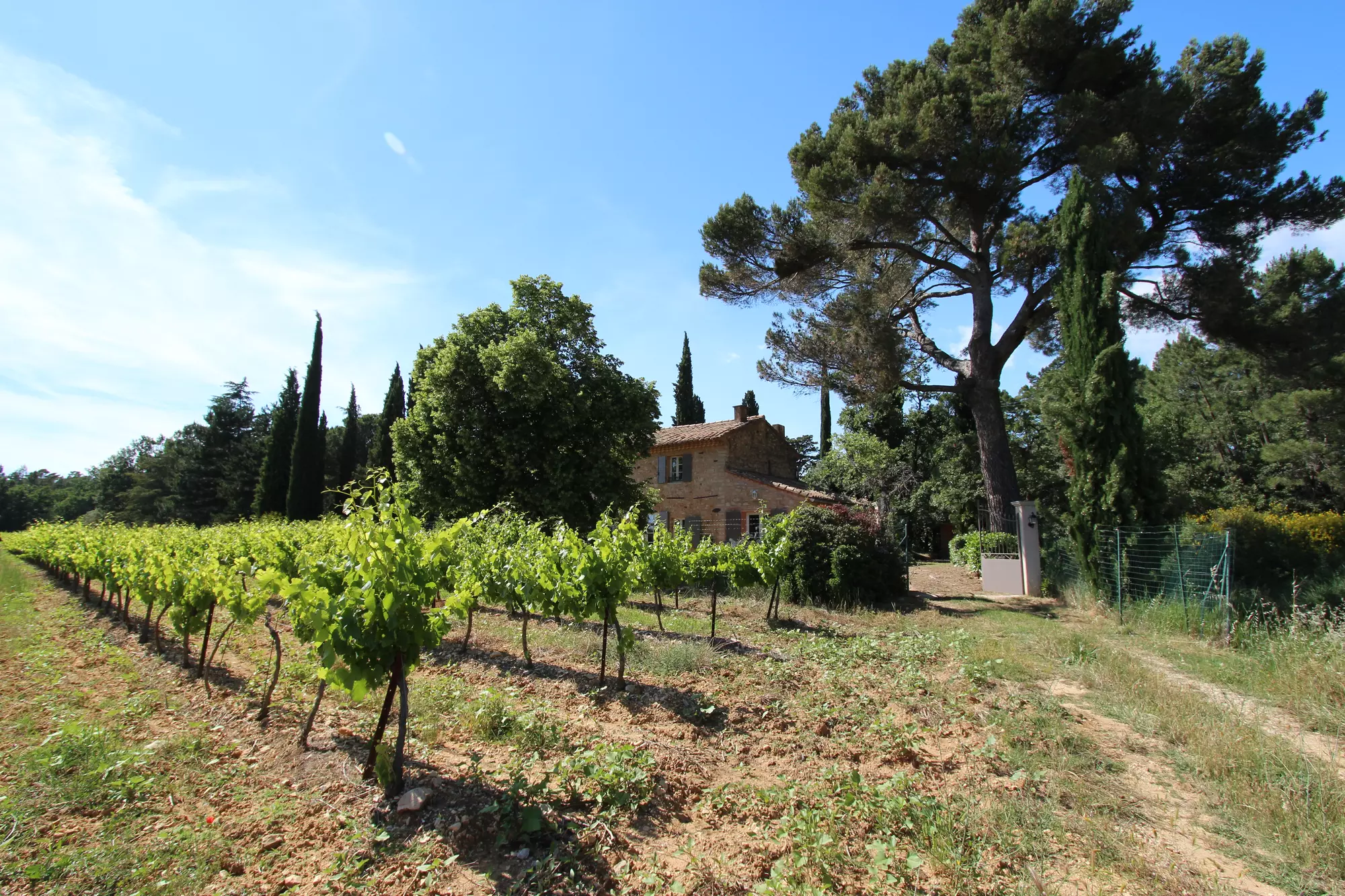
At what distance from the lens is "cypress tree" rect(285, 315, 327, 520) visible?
33.1 m

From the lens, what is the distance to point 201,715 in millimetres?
5504

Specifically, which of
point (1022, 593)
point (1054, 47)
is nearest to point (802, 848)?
point (1022, 593)

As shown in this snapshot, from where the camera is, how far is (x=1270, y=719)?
546 centimetres

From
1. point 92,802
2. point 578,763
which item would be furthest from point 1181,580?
point 92,802

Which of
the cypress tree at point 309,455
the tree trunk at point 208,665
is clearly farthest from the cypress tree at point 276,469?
the tree trunk at point 208,665

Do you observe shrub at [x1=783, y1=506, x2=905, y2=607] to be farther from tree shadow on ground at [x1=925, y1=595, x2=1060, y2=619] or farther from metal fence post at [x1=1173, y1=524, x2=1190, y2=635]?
metal fence post at [x1=1173, y1=524, x2=1190, y2=635]

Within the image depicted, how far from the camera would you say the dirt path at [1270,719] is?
15.3 ft

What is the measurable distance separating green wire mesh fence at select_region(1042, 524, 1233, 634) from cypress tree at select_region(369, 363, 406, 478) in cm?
3130

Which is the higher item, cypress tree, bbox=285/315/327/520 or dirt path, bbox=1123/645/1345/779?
cypress tree, bbox=285/315/327/520

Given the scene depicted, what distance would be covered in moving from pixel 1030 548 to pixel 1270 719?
10.0 m

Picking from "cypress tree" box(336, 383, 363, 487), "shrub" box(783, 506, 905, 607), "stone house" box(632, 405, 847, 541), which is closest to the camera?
"shrub" box(783, 506, 905, 607)

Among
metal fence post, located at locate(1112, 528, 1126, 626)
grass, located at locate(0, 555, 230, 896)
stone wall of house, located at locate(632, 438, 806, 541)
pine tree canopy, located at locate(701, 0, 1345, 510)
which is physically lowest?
grass, located at locate(0, 555, 230, 896)

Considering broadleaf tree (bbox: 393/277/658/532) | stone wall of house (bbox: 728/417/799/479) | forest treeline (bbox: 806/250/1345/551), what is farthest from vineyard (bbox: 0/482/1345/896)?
stone wall of house (bbox: 728/417/799/479)

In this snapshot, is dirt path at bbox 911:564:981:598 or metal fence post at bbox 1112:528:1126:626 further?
dirt path at bbox 911:564:981:598
